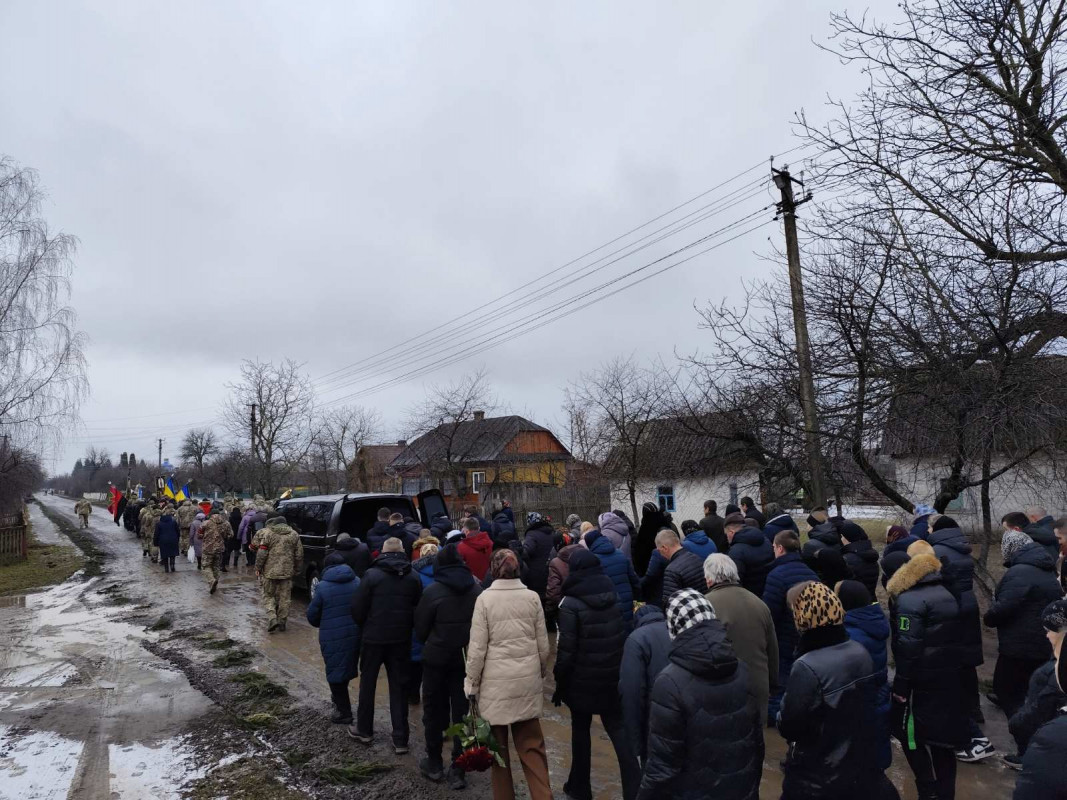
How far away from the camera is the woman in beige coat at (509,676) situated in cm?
461

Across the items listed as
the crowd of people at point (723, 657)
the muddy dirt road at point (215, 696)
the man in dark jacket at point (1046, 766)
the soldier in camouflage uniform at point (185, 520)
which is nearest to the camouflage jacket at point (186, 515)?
the soldier in camouflage uniform at point (185, 520)

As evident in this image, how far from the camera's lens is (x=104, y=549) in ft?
82.4

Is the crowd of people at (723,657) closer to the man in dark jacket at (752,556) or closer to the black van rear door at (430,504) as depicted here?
the man in dark jacket at (752,556)

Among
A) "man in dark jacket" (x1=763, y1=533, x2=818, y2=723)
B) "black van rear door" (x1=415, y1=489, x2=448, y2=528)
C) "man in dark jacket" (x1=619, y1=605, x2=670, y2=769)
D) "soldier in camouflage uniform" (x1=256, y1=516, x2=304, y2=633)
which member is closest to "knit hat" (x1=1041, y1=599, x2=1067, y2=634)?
"man in dark jacket" (x1=619, y1=605, x2=670, y2=769)

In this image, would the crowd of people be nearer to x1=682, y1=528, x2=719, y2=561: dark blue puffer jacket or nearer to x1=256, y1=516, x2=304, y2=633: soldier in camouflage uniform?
x1=682, y1=528, x2=719, y2=561: dark blue puffer jacket

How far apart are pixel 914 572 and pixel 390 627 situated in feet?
13.4

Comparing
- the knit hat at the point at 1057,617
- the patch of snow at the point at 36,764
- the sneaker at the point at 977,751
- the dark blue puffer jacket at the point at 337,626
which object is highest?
the knit hat at the point at 1057,617

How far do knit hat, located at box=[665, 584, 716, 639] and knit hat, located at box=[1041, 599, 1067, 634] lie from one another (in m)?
1.42

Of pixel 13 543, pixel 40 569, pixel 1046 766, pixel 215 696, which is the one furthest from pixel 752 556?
pixel 13 543

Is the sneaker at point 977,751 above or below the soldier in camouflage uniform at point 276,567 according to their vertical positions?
below

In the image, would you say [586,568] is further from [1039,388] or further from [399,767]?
[1039,388]

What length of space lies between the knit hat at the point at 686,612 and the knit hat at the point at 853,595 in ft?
4.47

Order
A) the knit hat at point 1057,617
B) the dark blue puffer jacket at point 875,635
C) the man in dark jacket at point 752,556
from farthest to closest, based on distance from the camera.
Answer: the man in dark jacket at point 752,556
the dark blue puffer jacket at point 875,635
the knit hat at point 1057,617

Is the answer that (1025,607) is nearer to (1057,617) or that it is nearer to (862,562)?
(862,562)
